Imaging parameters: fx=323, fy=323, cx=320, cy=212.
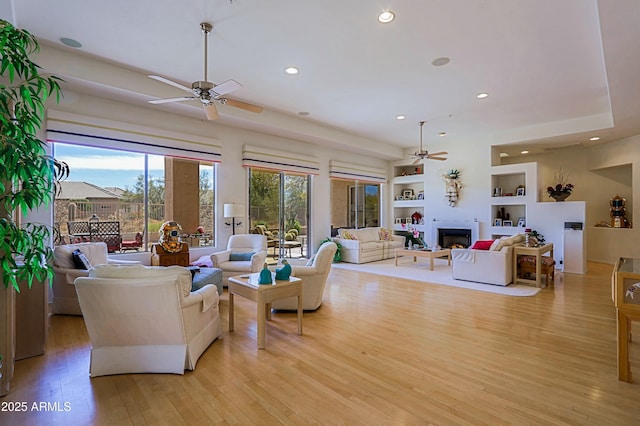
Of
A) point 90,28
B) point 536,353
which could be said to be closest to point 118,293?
point 90,28

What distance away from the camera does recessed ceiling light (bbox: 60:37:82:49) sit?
3834 mm

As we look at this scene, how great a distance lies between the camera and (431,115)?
6.79 meters

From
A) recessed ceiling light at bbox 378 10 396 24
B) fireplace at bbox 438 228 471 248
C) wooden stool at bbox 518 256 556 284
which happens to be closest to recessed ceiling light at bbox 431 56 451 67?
recessed ceiling light at bbox 378 10 396 24

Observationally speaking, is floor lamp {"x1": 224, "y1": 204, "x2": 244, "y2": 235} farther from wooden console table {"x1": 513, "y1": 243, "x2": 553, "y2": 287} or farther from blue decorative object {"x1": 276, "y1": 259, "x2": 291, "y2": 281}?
wooden console table {"x1": 513, "y1": 243, "x2": 553, "y2": 287}

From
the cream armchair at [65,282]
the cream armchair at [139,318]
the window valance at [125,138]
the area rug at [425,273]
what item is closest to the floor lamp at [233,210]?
the window valance at [125,138]

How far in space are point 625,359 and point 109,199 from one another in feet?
22.3

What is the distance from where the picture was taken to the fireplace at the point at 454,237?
8.97m

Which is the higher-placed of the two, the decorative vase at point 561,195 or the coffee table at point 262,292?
the decorative vase at point 561,195

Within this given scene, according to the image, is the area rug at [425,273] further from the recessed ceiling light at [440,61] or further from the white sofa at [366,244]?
the recessed ceiling light at [440,61]

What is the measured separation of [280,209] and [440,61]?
189 inches

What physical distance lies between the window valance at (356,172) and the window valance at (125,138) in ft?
11.2

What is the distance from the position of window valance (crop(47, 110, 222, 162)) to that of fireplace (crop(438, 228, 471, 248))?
258 inches

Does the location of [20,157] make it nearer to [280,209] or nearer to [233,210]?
[233,210]

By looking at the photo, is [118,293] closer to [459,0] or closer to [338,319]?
[338,319]
